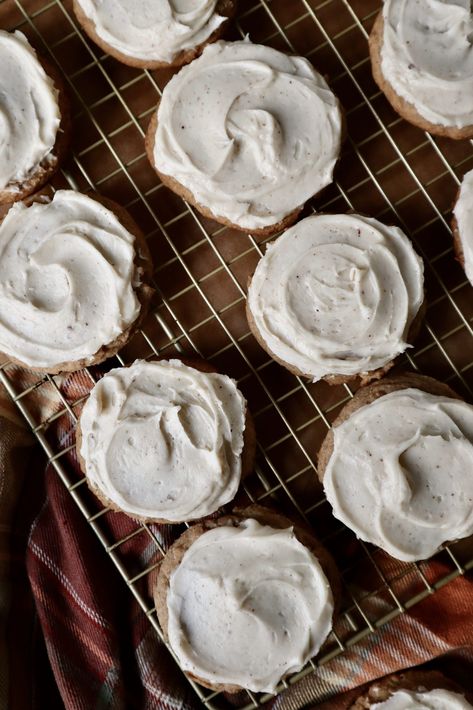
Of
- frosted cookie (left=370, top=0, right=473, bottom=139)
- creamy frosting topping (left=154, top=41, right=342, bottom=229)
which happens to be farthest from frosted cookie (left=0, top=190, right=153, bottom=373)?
frosted cookie (left=370, top=0, right=473, bottom=139)

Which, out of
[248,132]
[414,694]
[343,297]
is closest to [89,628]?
[414,694]

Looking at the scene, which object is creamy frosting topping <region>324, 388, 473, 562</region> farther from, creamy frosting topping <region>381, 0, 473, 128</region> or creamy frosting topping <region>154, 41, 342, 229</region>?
creamy frosting topping <region>381, 0, 473, 128</region>

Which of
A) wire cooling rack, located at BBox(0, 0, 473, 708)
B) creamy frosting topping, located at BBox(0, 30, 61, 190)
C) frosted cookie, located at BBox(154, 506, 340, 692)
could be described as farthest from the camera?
wire cooling rack, located at BBox(0, 0, 473, 708)

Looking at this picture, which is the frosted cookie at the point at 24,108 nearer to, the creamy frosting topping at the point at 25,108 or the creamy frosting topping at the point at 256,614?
the creamy frosting topping at the point at 25,108

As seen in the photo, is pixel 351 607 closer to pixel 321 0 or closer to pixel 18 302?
pixel 18 302

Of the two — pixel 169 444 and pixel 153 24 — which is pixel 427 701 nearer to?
pixel 169 444

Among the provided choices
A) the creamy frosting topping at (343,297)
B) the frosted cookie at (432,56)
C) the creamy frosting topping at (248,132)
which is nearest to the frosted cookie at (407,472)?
the creamy frosting topping at (343,297)
